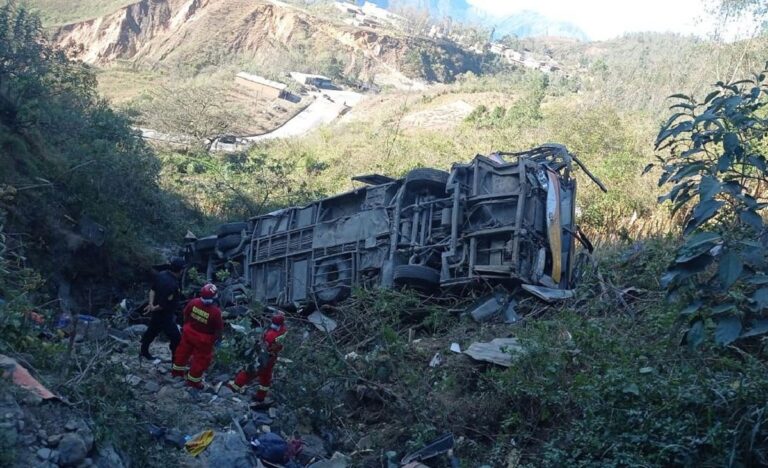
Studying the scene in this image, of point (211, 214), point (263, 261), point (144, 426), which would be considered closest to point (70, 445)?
point (144, 426)

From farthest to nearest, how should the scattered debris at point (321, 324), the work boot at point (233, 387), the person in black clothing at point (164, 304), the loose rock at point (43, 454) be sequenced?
the scattered debris at point (321, 324) → the person in black clothing at point (164, 304) → the work boot at point (233, 387) → the loose rock at point (43, 454)

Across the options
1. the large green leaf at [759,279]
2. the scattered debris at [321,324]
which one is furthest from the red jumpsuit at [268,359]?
the large green leaf at [759,279]

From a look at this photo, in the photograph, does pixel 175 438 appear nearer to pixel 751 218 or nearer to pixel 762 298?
pixel 762 298

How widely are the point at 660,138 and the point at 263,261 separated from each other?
6787 millimetres

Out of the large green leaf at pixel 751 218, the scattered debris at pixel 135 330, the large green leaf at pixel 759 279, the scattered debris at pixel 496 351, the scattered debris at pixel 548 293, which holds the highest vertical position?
the large green leaf at pixel 751 218

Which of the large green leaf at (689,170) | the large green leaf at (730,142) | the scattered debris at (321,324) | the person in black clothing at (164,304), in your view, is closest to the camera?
the large green leaf at (730,142)

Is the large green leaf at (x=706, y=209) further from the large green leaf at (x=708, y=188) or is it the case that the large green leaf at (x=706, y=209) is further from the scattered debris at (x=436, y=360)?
the scattered debris at (x=436, y=360)

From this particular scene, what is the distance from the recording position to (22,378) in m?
4.71

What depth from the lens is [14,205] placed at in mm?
9508

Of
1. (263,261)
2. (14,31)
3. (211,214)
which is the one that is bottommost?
(211,214)

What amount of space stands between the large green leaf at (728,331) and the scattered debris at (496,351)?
7.33 feet

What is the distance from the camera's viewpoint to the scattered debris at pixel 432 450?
547cm

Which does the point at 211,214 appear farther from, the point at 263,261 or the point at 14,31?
the point at 263,261

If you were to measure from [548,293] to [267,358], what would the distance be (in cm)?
330
